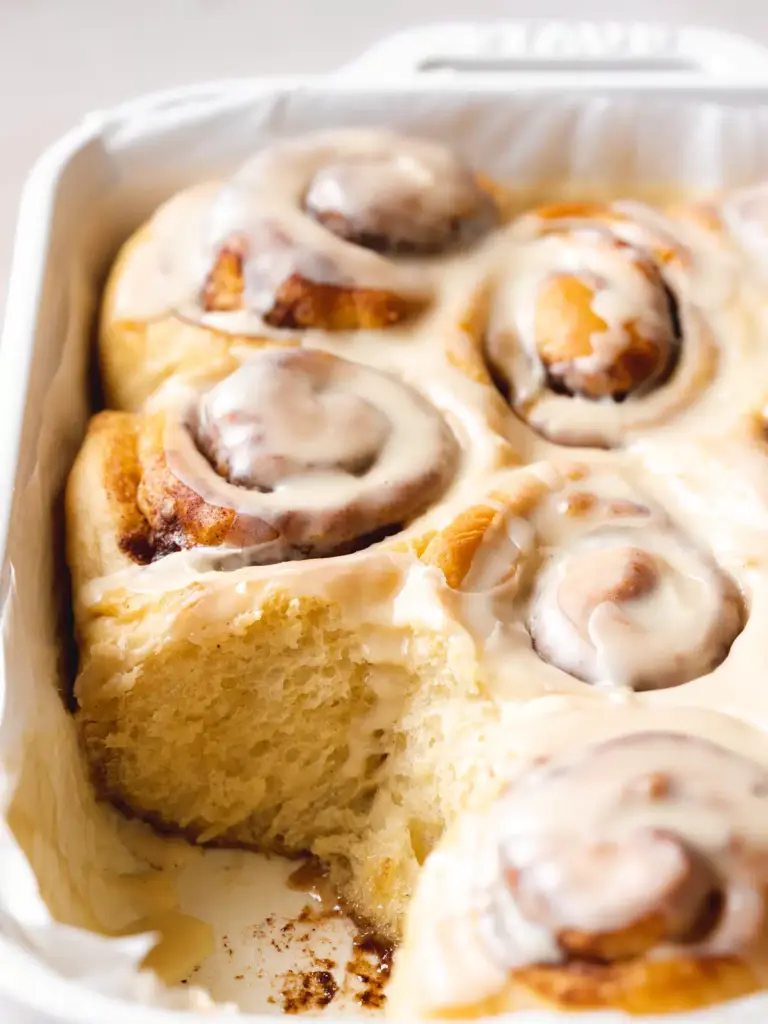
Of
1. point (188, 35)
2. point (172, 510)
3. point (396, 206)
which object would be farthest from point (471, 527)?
point (188, 35)

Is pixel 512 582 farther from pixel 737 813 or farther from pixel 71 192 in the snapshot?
pixel 71 192

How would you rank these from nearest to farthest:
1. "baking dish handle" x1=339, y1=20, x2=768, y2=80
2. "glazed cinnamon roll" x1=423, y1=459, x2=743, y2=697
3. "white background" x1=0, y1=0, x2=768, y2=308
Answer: "glazed cinnamon roll" x1=423, y1=459, x2=743, y2=697
"baking dish handle" x1=339, y1=20, x2=768, y2=80
"white background" x1=0, y1=0, x2=768, y2=308

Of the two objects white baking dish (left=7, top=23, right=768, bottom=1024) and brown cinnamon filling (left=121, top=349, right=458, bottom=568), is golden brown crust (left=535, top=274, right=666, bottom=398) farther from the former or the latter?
white baking dish (left=7, top=23, right=768, bottom=1024)

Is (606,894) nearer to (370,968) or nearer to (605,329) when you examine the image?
(370,968)

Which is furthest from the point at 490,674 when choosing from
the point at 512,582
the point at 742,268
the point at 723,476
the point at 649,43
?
the point at 649,43

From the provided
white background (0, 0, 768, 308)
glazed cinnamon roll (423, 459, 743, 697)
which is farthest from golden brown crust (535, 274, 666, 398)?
white background (0, 0, 768, 308)

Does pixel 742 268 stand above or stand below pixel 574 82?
below

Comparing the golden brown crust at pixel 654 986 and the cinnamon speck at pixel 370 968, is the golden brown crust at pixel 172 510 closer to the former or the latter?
the cinnamon speck at pixel 370 968

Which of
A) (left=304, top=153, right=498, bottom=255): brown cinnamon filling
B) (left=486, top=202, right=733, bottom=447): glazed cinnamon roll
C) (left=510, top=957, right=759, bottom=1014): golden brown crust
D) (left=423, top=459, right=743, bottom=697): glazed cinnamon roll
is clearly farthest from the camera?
(left=304, top=153, right=498, bottom=255): brown cinnamon filling
